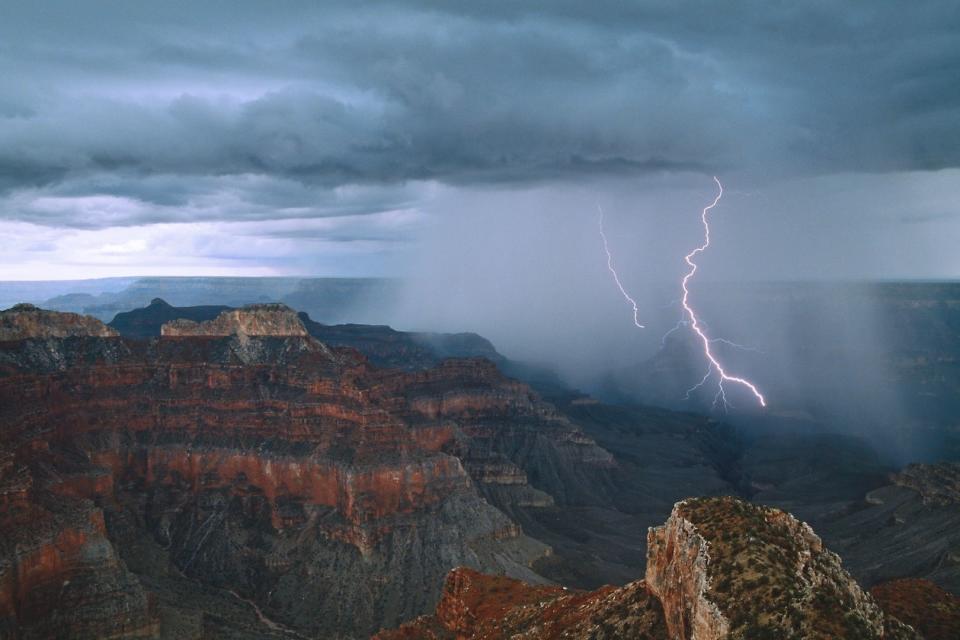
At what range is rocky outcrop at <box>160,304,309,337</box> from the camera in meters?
124

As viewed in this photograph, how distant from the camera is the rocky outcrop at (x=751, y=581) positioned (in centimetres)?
2455

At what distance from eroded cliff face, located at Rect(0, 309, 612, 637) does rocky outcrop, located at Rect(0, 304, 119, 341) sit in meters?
1.78

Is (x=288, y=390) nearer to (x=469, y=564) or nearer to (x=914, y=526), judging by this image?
(x=469, y=564)

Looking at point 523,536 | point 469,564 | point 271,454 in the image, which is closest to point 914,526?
point 523,536

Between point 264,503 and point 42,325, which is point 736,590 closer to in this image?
point 264,503

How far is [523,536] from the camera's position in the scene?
10350cm

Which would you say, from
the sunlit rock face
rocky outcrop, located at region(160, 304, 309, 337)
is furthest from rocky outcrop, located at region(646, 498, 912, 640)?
rocky outcrop, located at region(160, 304, 309, 337)

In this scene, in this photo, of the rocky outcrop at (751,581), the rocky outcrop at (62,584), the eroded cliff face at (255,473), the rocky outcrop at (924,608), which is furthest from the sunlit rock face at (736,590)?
the eroded cliff face at (255,473)

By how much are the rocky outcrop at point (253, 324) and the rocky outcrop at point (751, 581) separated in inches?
4048

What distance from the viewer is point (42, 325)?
111 metres

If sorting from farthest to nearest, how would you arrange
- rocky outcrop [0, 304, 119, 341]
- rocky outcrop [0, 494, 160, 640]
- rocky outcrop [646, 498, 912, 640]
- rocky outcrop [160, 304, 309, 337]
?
rocky outcrop [160, 304, 309, 337], rocky outcrop [0, 304, 119, 341], rocky outcrop [0, 494, 160, 640], rocky outcrop [646, 498, 912, 640]

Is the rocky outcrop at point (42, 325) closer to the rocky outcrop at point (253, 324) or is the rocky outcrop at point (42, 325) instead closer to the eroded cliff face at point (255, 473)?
the eroded cliff face at point (255, 473)

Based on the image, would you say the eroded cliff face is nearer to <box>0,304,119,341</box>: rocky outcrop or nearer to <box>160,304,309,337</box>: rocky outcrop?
<box>160,304,309,337</box>: rocky outcrop

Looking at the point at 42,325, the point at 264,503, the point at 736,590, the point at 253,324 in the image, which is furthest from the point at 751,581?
the point at 42,325
